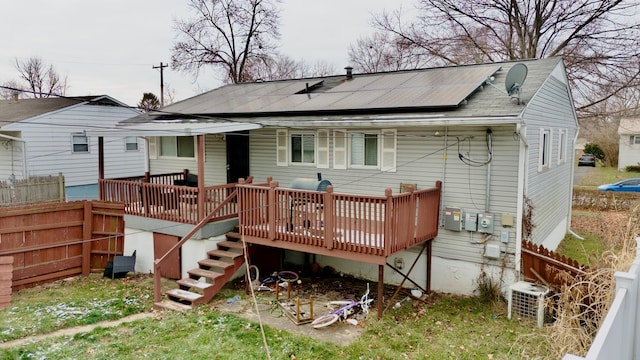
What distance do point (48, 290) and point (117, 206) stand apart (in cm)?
254

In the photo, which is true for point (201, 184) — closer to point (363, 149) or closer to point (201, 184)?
point (201, 184)

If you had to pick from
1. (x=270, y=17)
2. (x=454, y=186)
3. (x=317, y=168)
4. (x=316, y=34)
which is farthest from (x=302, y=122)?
(x=316, y=34)

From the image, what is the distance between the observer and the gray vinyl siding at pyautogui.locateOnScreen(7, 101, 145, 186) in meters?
17.4

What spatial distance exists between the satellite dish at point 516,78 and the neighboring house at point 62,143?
1481 centimetres

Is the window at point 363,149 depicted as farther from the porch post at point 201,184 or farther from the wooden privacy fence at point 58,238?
the wooden privacy fence at point 58,238

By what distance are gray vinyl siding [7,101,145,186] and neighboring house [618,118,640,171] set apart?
126 feet

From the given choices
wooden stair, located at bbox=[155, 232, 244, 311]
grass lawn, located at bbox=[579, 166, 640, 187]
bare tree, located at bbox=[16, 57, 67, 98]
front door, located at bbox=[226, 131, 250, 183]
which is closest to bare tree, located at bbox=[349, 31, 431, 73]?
grass lawn, located at bbox=[579, 166, 640, 187]

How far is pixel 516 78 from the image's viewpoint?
8.27 m

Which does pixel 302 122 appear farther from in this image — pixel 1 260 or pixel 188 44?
pixel 188 44

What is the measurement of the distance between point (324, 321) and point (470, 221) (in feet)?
11.9

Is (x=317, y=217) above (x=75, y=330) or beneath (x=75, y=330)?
above

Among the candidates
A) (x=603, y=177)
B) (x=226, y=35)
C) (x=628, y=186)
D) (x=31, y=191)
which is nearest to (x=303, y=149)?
(x=31, y=191)

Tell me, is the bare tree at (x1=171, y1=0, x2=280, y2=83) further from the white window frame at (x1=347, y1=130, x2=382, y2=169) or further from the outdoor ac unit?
the outdoor ac unit

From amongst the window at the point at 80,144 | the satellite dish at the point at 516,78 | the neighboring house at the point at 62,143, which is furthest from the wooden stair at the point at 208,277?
the window at the point at 80,144
